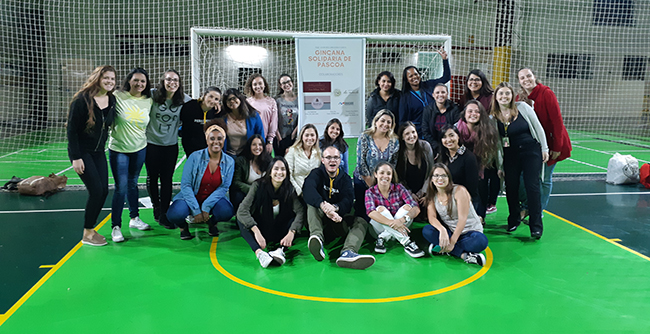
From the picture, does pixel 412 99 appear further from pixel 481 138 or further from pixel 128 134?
pixel 128 134

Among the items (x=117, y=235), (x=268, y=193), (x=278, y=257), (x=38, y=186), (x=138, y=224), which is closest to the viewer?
(x=278, y=257)

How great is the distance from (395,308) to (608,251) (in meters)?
2.72

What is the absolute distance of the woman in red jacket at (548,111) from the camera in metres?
5.03

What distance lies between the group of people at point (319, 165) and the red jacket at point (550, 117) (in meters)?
0.01

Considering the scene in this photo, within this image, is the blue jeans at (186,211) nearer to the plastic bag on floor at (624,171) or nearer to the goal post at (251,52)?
the goal post at (251,52)

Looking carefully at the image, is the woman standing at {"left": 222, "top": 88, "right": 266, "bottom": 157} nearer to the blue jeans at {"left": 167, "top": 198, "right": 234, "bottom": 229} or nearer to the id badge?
the blue jeans at {"left": 167, "top": 198, "right": 234, "bottom": 229}

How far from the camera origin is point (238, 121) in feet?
17.8

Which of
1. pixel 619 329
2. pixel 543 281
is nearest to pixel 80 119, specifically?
pixel 543 281

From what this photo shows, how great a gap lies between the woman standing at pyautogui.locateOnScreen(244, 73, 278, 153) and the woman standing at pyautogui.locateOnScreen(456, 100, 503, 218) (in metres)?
2.23

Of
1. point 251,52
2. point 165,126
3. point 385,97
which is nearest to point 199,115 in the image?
point 165,126

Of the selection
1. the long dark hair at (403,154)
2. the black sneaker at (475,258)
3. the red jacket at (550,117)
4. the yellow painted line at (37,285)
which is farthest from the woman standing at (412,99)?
the yellow painted line at (37,285)

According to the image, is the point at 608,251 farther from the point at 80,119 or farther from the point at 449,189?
the point at 80,119

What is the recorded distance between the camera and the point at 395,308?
344 cm

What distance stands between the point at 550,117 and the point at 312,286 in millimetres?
3221
